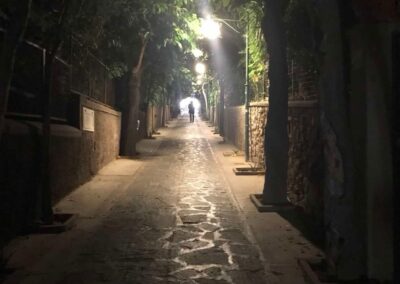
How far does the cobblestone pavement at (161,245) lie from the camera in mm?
6055

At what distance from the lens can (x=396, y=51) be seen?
5289 mm

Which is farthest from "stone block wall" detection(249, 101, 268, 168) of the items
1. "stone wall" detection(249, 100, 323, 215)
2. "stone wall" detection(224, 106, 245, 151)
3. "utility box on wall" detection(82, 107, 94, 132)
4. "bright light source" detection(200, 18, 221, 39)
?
"utility box on wall" detection(82, 107, 94, 132)

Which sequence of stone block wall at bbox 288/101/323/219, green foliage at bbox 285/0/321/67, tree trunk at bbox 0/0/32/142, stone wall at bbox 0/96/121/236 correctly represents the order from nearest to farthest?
tree trunk at bbox 0/0/32/142
stone wall at bbox 0/96/121/236
stone block wall at bbox 288/101/323/219
green foliage at bbox 285/0/321/67

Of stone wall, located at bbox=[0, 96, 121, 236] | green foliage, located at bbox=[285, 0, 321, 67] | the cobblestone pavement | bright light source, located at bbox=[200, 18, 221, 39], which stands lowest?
the cobblestone pavement

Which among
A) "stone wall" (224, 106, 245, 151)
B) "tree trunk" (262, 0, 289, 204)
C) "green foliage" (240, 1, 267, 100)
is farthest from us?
"stone wall" (224, 106, 245, 151)

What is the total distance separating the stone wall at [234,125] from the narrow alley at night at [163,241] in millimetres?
9458

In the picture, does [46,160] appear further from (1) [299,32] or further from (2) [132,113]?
(2) [132,113]

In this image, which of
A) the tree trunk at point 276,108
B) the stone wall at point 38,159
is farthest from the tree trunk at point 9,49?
the tree trunk at point 276,108

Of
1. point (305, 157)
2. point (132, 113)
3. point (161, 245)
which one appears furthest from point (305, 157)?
point (132, 113)

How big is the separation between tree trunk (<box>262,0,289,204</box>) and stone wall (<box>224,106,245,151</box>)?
12013 mm

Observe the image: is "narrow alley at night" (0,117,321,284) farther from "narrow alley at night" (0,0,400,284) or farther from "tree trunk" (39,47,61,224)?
"tree trunk" (39,47,61,224)

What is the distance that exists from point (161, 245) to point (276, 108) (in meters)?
4.06

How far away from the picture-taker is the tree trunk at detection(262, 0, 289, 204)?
10.1 meters

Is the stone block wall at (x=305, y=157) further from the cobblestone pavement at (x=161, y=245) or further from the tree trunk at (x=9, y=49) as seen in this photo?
the tree trunk at (x=9, y=49)
